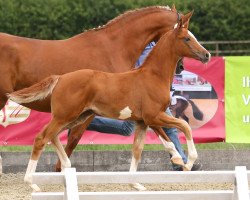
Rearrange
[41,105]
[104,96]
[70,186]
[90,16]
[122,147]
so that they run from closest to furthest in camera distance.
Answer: [70,186] → [104,96] → [41,105] → [122,147] → [90,16]

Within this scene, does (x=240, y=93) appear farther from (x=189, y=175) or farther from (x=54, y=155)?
(x=189, y=175)

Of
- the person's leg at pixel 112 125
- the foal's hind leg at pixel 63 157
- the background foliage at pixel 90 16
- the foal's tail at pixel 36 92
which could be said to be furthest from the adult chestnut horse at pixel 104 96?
the background foliage at pixel 90 16

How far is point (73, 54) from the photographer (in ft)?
33.6

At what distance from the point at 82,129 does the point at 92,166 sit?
1.38 metres

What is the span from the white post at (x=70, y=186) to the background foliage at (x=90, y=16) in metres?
16.4

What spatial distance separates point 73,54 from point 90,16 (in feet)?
Answer: 42.9

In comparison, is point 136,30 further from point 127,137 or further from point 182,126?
point 127,137

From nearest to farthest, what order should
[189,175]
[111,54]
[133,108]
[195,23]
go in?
[189,175]
[133,108]
[111,54]
[195,23]

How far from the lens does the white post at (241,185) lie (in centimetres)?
644

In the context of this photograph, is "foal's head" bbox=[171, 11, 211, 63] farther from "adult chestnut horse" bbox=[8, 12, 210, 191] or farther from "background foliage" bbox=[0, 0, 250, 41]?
"background foliage" bbox=[0, 0, 250, 41]

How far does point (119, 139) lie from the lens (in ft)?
39.8

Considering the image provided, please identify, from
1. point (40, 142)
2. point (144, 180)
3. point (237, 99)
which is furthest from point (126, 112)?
point (237, 99)

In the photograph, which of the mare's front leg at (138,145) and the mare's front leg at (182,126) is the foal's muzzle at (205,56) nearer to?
the mare's front leg at (182,126)

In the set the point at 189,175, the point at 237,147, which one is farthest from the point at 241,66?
the point at 189,175
